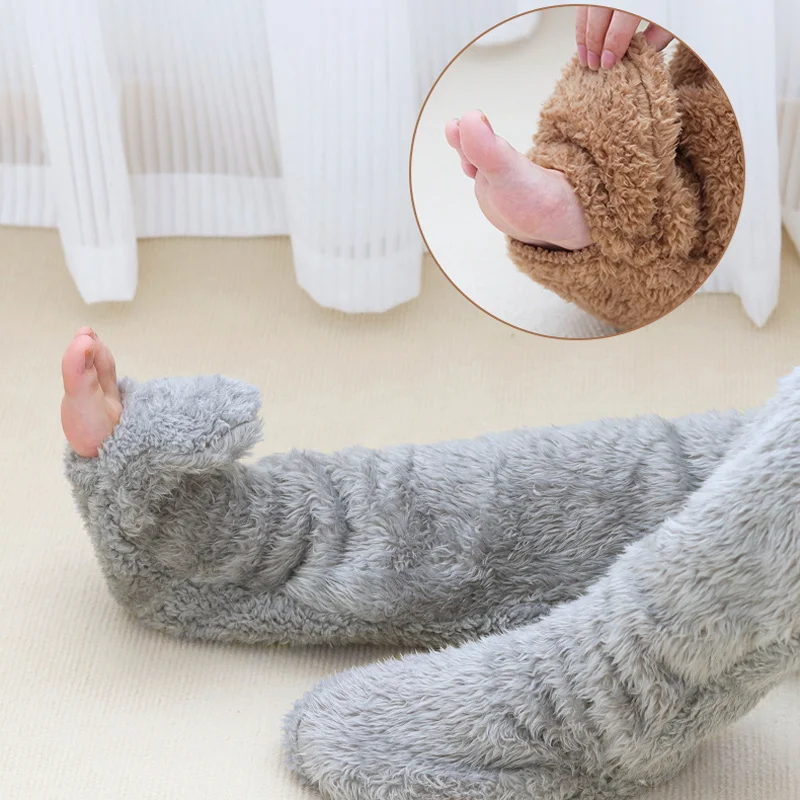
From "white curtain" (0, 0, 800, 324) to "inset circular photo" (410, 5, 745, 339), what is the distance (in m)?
0.35

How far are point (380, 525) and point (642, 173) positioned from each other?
33cm

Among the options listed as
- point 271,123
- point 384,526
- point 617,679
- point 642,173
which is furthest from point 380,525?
point 271,123

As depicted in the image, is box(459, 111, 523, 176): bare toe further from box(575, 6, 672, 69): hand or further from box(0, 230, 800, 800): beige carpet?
box(0, 230, 800, 800): beige carpet

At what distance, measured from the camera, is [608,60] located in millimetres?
693

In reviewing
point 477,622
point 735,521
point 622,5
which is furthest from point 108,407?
point 622,5

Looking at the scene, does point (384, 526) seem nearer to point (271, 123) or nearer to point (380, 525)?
point (380, 525)

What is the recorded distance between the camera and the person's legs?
84 cm

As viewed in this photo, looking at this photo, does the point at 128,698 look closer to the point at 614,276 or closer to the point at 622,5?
the point at 614,276

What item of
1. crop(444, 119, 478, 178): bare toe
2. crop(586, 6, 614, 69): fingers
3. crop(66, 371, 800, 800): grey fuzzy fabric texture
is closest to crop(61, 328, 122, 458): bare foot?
crop(66, 371, 800, 800): grey fuzzy fabric texture

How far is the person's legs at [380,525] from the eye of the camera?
841 mm

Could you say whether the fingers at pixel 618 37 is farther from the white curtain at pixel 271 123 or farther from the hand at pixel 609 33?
the white curtain at pixel 271 123

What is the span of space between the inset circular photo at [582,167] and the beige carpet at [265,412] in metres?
0.34

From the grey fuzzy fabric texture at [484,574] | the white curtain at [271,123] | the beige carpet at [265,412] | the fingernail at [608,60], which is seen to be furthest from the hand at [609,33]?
the beige carpet at [265,412]

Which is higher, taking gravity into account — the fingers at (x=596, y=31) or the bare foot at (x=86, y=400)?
the fingers at (x=596, y=31)
